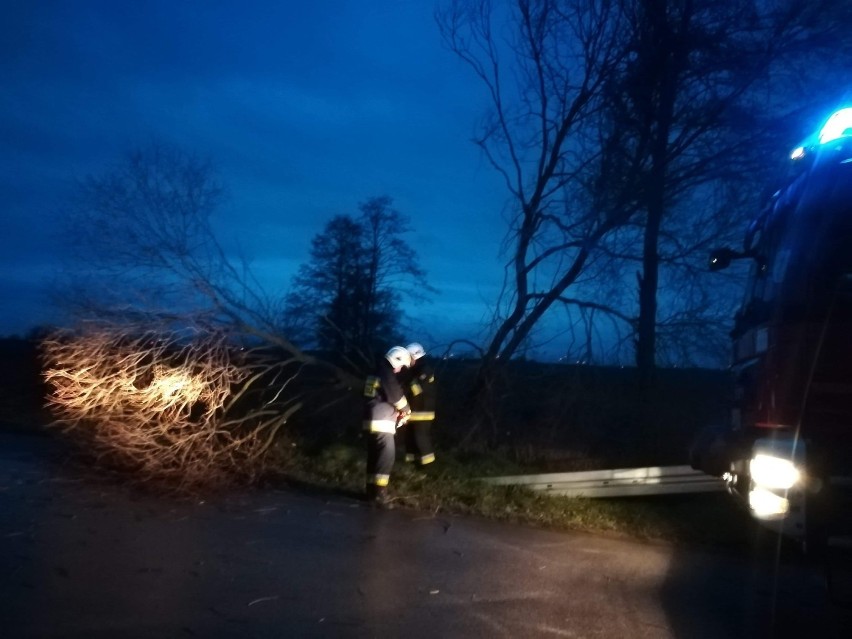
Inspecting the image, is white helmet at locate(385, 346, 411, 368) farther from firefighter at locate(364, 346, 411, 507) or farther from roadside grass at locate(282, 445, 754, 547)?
roadside grass at locate(282, 445, 754, 547)

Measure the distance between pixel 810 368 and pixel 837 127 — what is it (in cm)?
178

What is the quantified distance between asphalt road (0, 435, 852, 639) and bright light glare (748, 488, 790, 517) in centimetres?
69

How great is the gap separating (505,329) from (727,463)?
20.7ft

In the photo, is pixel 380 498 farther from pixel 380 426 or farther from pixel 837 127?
pixel 837 127

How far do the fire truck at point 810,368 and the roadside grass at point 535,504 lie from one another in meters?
2.28

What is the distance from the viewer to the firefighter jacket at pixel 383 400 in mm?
10414

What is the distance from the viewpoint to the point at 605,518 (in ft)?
32.2

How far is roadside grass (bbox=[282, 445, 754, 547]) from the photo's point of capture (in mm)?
9578

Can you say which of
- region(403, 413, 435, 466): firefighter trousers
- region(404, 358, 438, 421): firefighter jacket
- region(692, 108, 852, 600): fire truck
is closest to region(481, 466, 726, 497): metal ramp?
region(403, 413, 435, 466): firefighter trousers

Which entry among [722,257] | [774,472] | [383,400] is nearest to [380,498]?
[383,400]

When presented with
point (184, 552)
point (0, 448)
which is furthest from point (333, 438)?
point (184, 552)

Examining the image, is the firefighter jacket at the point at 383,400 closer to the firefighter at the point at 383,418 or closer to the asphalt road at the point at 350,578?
the firefighter at the point at 383,418

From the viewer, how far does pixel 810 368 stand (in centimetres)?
633

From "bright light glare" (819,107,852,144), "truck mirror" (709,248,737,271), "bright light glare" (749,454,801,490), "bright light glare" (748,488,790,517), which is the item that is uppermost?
"bright light glare" (819,107,852,144)
